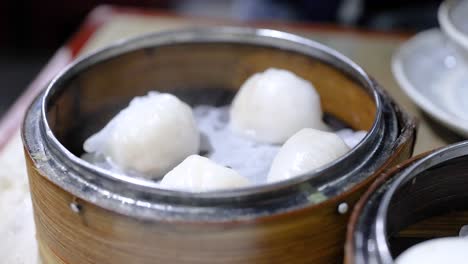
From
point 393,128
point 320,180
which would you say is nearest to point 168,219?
point 320,180

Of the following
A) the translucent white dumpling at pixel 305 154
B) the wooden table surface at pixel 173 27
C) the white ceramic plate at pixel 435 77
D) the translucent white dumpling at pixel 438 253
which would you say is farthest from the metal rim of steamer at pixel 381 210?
the wooden table surface at pixel 173 27

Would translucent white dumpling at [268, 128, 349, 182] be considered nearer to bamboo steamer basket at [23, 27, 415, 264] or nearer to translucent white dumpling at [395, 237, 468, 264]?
bamboo steamer basket at [23, 27, 415, 264]

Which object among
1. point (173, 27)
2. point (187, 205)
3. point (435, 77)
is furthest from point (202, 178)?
point (173, 27)

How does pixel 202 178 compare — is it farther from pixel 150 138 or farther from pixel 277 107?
pixel 277 107

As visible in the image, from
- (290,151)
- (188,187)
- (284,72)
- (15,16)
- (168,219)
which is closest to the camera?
(168,219)

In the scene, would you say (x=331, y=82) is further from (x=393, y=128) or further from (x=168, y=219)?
(x=168, y=219)

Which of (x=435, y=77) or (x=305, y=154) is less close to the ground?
(x=305, y=154)
